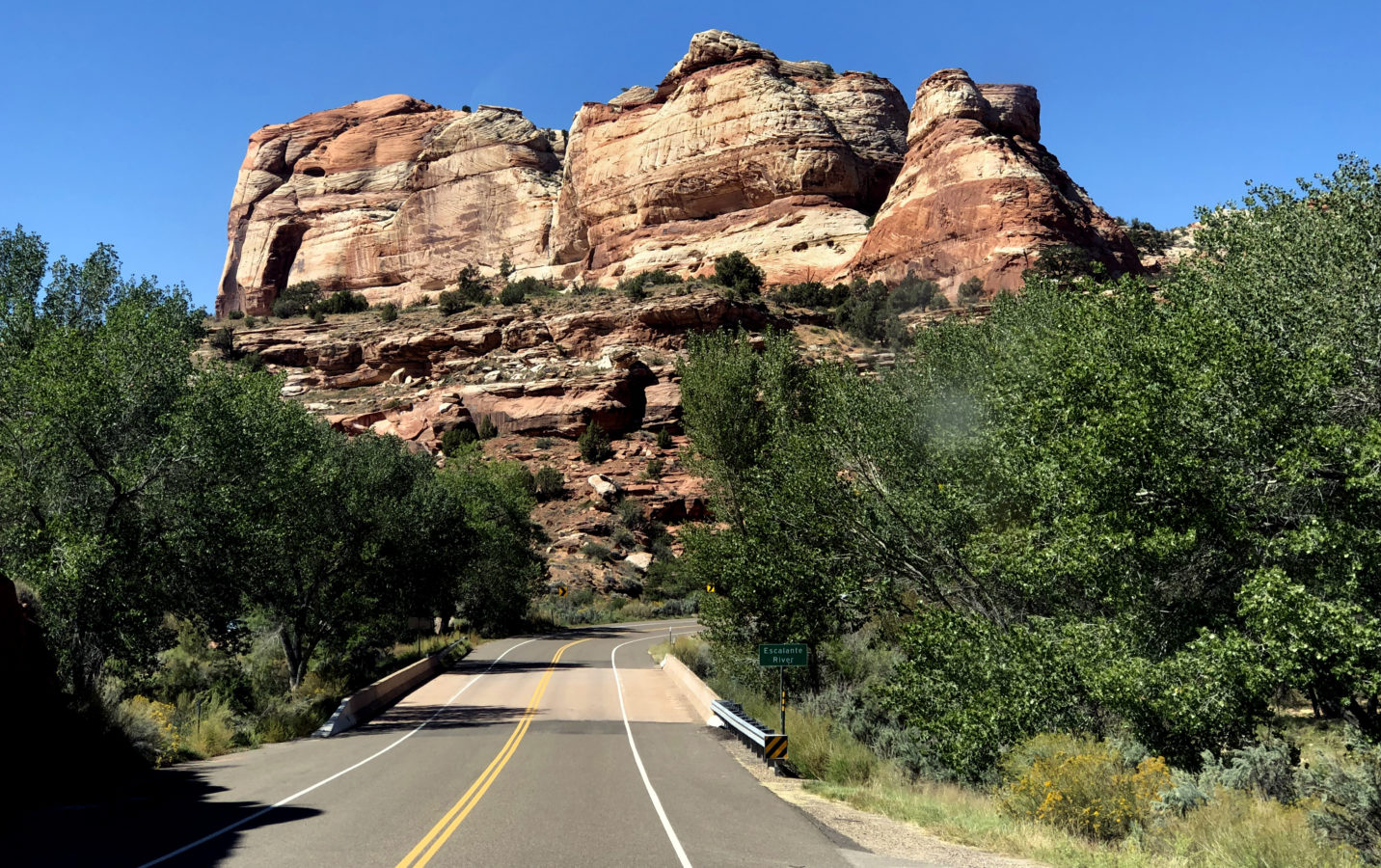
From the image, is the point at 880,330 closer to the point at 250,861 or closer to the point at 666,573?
the point at 666,573

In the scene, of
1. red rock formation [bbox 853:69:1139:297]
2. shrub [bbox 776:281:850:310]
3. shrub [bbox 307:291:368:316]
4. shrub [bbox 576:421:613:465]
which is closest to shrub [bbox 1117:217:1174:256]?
red rock formation [bbox 853:69:1139:297]

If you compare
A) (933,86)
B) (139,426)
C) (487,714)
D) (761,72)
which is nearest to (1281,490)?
(487,714)

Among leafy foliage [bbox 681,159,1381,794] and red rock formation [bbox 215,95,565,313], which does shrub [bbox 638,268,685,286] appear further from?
leafy foliage [bbox 681,159,1381,794]

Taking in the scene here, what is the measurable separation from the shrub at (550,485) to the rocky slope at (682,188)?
3072 centimetres

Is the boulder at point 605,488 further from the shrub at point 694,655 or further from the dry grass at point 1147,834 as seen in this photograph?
the dry grass at point 1147,834

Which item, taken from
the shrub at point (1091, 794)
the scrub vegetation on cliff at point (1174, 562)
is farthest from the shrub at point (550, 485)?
the shrub at point (1091, 794)

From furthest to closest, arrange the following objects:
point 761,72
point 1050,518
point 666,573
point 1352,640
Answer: point 761,72, point 666,573, point 1050,518, point 1352,640

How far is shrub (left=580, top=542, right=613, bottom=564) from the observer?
59.2 m

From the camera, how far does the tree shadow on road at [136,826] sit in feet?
29.4

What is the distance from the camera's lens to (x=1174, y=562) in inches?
523

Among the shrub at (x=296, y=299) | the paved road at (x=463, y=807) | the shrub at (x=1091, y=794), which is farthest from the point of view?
the shrub at (x=296, y=299)

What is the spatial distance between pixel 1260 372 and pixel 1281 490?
65.2 inches

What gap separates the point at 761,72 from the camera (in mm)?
97438

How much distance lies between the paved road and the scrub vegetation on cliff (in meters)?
3.32
